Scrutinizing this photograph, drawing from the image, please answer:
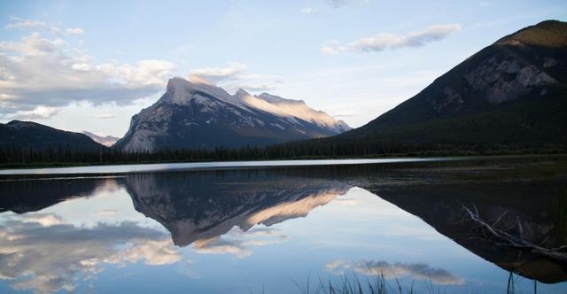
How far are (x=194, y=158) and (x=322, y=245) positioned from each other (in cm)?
17467

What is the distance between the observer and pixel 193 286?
14750mm

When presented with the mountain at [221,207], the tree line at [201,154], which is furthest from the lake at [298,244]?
the tree line at [201,154]


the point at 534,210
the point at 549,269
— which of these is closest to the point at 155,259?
the point at 549,269

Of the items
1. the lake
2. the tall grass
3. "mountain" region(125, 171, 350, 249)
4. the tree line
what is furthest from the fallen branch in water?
the tree line

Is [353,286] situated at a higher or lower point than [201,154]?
lower

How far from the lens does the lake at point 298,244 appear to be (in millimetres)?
14742

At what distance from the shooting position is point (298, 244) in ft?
68.2

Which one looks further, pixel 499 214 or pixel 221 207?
pixel 221 207

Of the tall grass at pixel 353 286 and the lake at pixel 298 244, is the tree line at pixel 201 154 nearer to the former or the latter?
the lake at pixel 298 244

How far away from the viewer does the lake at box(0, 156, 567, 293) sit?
1474 cm

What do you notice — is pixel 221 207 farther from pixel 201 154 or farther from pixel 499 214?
pixel 201 154

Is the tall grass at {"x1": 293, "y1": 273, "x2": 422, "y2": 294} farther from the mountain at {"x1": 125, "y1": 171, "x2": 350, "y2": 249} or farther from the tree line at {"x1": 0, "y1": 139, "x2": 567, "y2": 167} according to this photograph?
the tree line at {"x1": 0, "y1": 139, "x2": 567, "y2": 167}

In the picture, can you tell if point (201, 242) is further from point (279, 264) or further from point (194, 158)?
point (194, 158)

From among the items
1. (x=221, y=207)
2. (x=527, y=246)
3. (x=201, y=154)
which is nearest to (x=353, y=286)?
(x=527, y=246)
